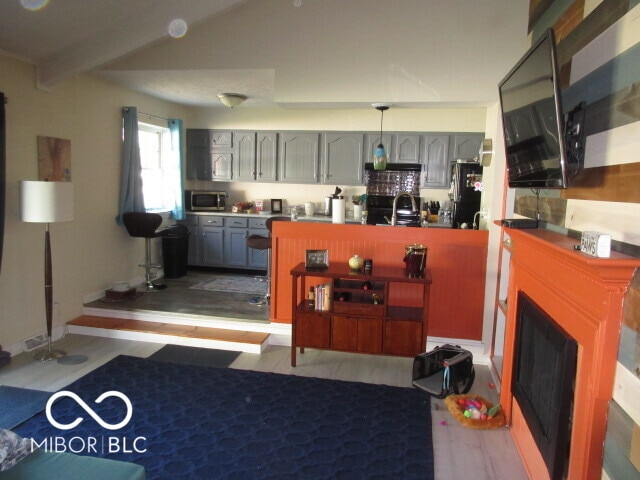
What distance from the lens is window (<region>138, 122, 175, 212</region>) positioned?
5801mm

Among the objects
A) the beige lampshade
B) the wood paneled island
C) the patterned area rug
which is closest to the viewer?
the beige lampshade

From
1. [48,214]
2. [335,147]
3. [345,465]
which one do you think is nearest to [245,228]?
[335,147]

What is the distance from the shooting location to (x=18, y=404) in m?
2.86

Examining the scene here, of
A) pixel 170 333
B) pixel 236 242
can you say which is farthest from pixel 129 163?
pixel 170 333

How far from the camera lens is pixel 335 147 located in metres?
6.16

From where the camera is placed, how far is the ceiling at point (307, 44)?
3.49 meters

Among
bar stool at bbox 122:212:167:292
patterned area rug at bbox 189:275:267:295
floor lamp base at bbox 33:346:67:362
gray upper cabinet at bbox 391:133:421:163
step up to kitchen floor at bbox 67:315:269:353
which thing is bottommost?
floor lamp base at bbox 33:346:67:362

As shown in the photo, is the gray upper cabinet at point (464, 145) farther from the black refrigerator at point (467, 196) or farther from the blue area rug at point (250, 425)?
the blue area rug at point (250, 425)

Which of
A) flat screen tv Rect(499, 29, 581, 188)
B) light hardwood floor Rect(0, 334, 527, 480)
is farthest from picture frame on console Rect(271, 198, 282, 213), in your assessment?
flat screen tv Rect(499, 29, 581, 188)

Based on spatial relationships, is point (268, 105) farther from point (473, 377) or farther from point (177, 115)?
point (473, 377)

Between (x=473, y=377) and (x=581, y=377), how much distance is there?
1.65 metres

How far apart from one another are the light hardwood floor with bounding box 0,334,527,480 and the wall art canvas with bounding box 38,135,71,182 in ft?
4.82

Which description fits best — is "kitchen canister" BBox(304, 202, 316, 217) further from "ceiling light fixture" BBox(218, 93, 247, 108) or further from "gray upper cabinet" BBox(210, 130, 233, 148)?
"ceiling light fixture" BBox(218, 93, 247, 108)

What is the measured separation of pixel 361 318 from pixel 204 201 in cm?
370
